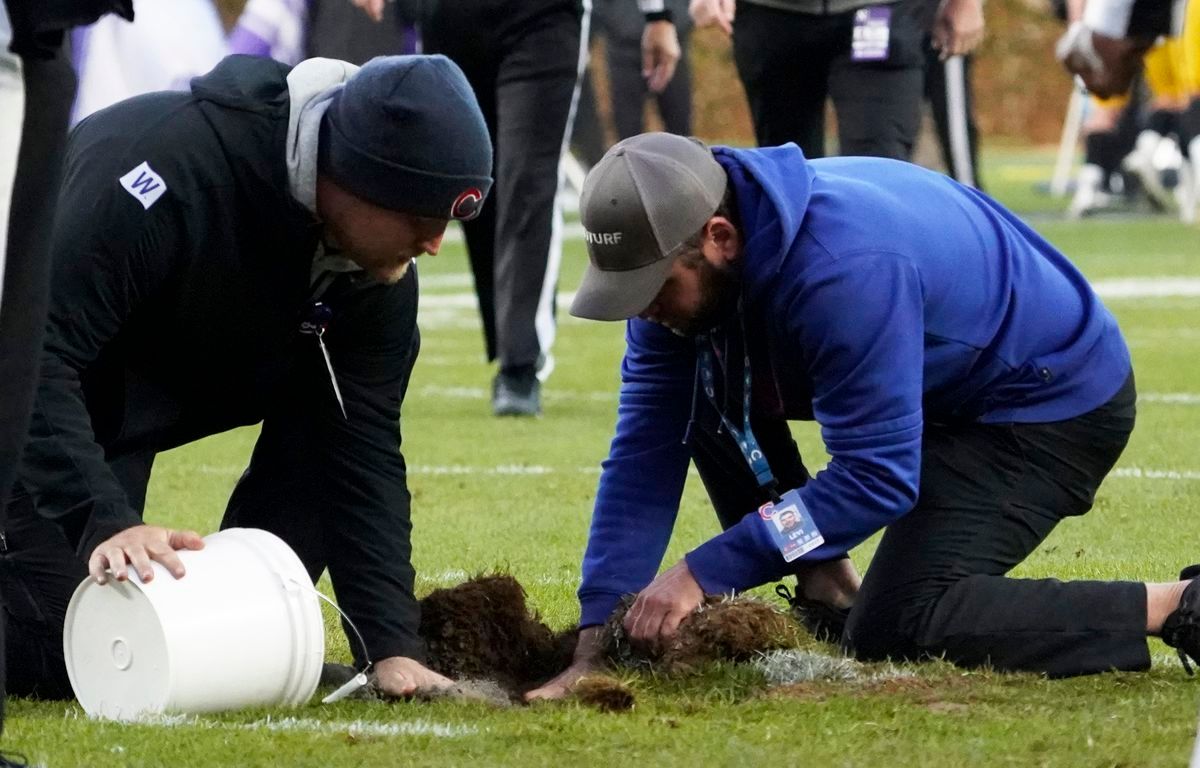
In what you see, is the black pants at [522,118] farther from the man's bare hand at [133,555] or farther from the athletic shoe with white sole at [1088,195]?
the athletic shoe with white sole at [1088,195]

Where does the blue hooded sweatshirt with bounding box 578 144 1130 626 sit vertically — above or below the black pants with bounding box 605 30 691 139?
above

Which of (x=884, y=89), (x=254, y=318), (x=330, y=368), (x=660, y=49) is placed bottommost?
(x=660, y=49)

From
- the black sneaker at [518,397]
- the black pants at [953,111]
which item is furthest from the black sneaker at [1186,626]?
the black pants at [953,111]

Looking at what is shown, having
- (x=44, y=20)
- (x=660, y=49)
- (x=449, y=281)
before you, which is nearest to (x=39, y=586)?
(x=44, y=20)

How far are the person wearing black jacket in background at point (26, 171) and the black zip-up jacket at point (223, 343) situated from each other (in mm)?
654

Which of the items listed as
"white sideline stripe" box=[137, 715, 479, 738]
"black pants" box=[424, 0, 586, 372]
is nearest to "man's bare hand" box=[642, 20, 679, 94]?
"black pants" box=[424, 0, 586, 372]

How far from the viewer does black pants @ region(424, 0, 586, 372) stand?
795cm

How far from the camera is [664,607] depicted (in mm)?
4070

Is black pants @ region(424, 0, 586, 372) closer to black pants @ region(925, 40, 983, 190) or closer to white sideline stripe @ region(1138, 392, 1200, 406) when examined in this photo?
white sideline stripe @ region(1138, 392, 1200, 406)

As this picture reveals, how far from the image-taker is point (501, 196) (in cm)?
815

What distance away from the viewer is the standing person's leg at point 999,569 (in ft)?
13.5

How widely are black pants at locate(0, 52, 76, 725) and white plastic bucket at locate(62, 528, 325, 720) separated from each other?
52cm

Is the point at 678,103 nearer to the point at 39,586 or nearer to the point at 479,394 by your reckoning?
the point at 479,394

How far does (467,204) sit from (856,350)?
2.40 feet
